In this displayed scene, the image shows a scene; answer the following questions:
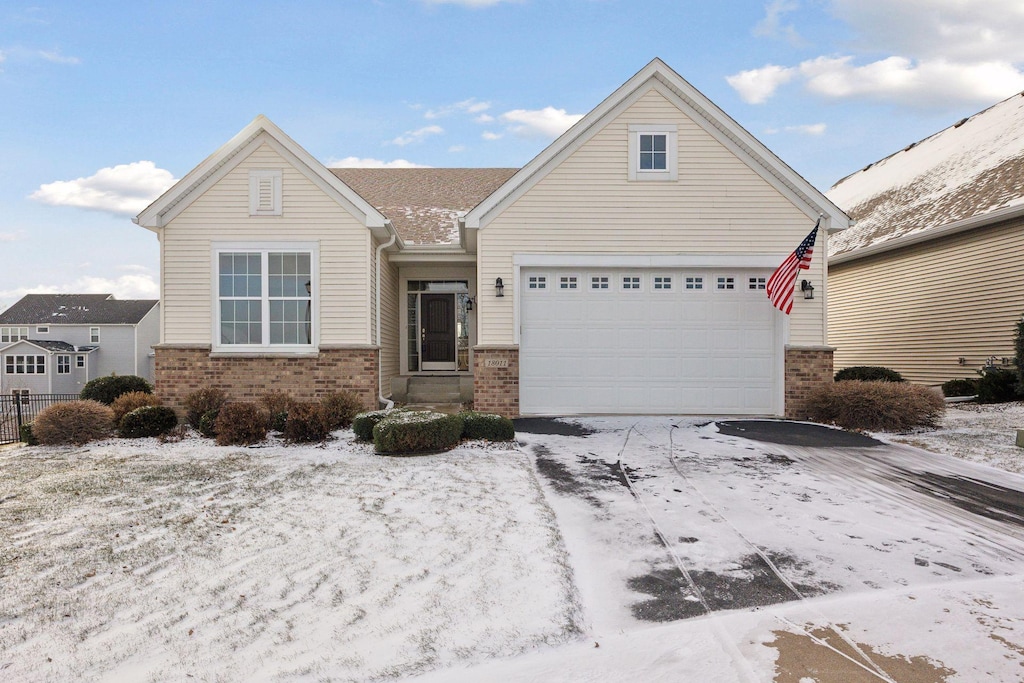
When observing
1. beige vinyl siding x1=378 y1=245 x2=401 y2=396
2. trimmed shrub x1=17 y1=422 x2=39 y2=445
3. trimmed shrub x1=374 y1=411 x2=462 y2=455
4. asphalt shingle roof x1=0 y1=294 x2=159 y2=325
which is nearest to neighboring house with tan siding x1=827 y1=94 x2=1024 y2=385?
trimmed shrub x1=374 y1=411 x2=462 y2=455

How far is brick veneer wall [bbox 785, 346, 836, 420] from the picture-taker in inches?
448

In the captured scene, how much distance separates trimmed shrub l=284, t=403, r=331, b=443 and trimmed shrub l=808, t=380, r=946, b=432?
8670mm

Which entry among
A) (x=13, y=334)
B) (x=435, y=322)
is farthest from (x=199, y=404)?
(x=13, y=334)

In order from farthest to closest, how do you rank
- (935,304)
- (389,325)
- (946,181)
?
(946,181)
(935,304)
(389,325)

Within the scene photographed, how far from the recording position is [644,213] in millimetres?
11375

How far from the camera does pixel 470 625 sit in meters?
3.65

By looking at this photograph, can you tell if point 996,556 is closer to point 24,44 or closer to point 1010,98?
point 24,44

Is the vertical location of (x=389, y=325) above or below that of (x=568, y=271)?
below

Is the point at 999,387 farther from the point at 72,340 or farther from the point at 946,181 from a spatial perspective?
the point at 72,340

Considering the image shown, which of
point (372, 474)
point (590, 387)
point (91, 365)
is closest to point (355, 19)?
point (590, 387)

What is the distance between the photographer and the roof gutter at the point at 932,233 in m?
12.9

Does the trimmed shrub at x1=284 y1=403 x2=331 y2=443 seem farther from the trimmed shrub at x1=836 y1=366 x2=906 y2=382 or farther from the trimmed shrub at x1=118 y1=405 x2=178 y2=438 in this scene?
the trimmed shrub at x1=836 y1=366 x2=906 y2=382

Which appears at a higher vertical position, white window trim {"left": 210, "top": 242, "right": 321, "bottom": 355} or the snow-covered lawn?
white window trim {"left": 210, "top": 242, "right": 321, "bottom": 355}

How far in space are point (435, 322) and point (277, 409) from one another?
578 centimetres
